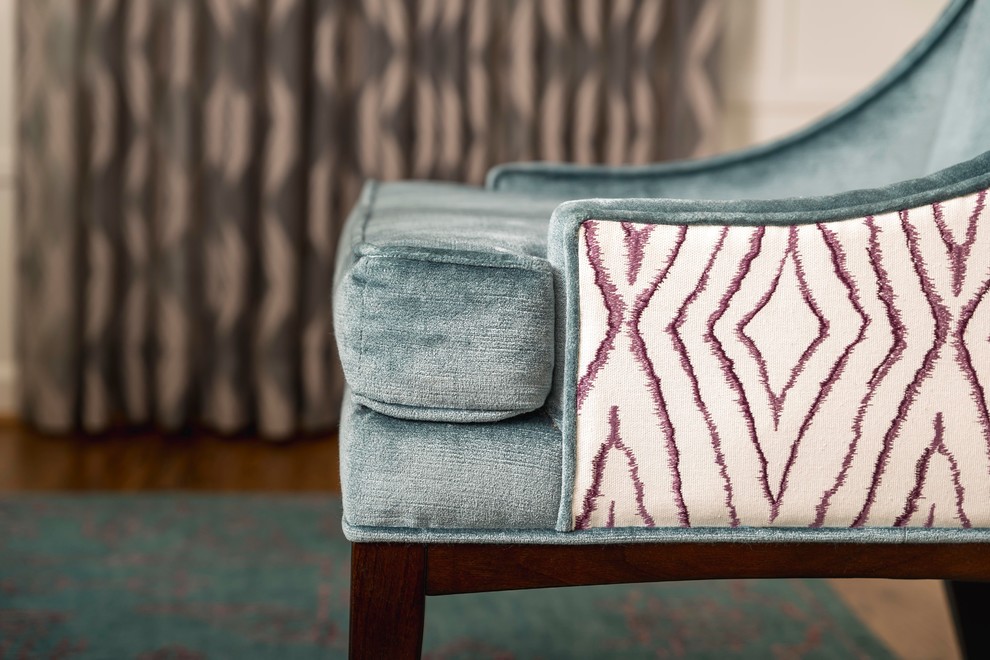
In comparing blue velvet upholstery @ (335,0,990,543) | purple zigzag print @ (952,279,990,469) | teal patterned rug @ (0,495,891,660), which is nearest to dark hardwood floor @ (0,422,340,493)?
teal patterned rug @ (0,495,891,660)

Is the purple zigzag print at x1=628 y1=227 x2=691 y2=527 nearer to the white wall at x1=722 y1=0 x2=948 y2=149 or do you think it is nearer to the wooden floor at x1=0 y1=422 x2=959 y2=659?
the wooden floor at x1=0 y1=422 x2=959 y2=659

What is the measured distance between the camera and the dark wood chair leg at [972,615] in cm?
93

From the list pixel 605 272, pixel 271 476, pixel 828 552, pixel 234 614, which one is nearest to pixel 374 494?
pixel 605 272

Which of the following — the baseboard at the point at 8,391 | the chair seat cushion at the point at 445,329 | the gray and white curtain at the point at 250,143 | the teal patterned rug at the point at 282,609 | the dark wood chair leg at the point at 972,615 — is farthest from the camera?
the baseboard at the point at 8,391

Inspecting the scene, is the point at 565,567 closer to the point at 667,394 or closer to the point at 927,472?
the point at 667,394

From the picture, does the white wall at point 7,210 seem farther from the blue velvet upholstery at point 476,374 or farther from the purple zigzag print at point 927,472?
the purple zigzag print at point 927,472

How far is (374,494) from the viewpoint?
610 millimetres

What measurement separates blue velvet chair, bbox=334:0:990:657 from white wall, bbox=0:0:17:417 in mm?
1714

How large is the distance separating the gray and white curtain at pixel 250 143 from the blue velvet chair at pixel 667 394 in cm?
147

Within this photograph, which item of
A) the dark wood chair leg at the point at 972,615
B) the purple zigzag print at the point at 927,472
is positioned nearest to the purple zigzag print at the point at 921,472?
the purple zigzag print at the point at 927,472

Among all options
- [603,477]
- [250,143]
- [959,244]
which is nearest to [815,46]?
[250,143]

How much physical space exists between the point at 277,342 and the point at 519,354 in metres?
1.54

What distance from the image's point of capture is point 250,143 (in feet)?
6.64

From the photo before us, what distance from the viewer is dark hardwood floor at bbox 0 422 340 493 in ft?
5.84
